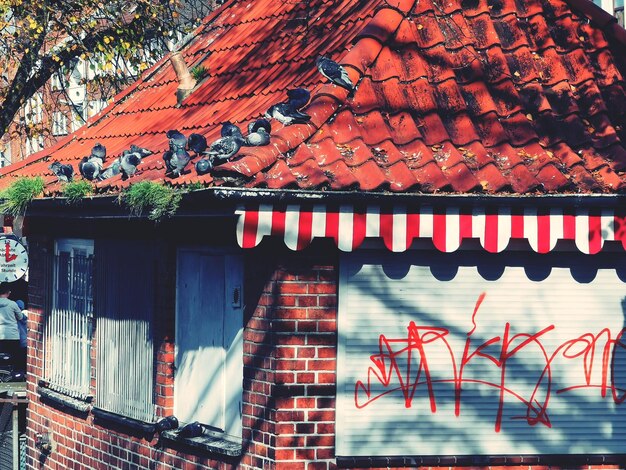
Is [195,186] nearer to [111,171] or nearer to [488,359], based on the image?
[111,171]

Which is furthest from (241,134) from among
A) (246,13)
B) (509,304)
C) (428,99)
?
(246,13)

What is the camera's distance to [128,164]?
951 cm

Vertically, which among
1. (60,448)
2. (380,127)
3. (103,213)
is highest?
(380,127)

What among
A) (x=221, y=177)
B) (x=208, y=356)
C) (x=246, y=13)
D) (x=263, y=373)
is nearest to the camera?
(x=221, y=177)

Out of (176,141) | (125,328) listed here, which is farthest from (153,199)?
(125,328)

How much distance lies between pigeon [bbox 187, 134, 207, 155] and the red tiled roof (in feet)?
0.51

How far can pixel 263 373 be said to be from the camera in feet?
27.6

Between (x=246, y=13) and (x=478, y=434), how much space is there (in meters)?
5.68

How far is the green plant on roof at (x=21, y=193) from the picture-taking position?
414 inches

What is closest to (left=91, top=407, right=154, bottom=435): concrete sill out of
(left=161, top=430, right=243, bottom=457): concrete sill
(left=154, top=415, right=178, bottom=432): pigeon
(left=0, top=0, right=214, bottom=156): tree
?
(left=154, top=415, right=178, bottom=432): pigeon

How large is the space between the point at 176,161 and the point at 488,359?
249cm

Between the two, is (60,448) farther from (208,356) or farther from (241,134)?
(241,134)

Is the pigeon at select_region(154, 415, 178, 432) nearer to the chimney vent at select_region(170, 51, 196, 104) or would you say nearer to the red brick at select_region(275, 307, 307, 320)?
the red brick at select_region(275, 307, 307, 320)

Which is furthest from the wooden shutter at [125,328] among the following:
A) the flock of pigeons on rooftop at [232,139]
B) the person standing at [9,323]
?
the person standing at [9,323]
